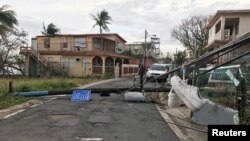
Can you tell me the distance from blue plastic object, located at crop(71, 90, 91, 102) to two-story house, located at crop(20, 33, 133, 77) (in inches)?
1023

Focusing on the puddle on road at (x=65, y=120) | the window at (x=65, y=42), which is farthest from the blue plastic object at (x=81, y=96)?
the window at (x=65, y=42)

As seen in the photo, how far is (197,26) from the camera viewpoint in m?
64.9

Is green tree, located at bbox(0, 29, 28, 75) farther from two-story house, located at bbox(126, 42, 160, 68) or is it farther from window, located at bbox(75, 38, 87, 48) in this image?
two-story house, located at bbox(126, 42, 160, 68)

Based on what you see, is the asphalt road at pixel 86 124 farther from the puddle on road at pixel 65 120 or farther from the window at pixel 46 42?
the window at pixel 46 42

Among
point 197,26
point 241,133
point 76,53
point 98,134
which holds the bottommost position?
point 98,134

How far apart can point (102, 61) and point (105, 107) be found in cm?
3112

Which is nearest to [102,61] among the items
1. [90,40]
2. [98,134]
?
[90,40]

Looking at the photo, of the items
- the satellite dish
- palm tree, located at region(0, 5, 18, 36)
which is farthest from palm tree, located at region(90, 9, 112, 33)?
palm tree, located at region(0, 5, 18, 36)

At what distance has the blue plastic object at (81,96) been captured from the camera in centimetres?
1730

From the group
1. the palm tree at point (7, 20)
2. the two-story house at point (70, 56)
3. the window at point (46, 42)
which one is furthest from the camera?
the window at point (46, 42)

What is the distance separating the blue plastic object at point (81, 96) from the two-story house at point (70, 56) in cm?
2598

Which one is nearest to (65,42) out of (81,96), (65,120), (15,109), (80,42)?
(80,42)

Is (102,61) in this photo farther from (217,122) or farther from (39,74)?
(217,122)

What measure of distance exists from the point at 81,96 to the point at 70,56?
2845 cm
